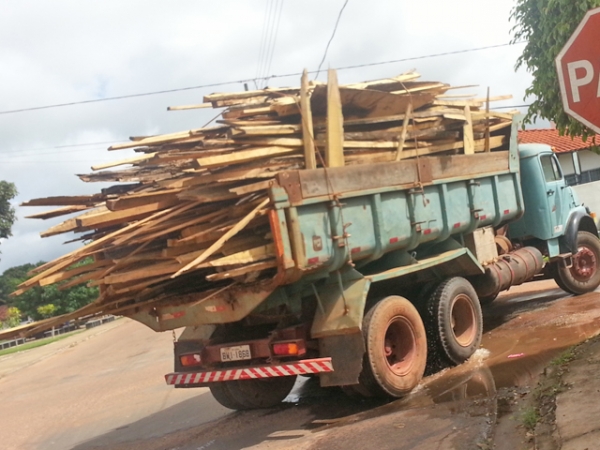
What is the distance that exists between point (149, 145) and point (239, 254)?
146cm

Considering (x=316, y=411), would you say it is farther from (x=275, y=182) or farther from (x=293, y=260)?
(x=275, y=182)

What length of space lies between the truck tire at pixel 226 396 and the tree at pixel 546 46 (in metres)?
4.99

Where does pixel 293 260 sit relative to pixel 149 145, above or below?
below

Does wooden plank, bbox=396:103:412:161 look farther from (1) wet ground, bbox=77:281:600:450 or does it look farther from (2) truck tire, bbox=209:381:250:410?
(2) truck tire, bbox=209:381:250:410

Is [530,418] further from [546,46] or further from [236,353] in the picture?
[546,46]

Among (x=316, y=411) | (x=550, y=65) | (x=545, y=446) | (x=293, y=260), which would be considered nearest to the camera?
(x=545, y=446)

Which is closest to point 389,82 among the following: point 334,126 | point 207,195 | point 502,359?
point 334,126

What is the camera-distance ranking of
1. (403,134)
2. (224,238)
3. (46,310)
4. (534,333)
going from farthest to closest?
(46,310), (534,333), (403,134), (224,238)

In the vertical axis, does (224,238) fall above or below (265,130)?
below

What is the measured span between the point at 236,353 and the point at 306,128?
2.26m

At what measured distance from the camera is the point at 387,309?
21.5ft

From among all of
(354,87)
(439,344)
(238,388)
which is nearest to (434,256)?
(439,344)

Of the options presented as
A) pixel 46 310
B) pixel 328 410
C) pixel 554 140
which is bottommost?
pixel 46 310

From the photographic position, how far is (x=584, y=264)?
11.0m
